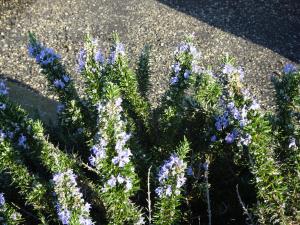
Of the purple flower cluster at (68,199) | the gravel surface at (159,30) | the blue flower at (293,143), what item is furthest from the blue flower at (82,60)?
the gravel surface at (159,30)

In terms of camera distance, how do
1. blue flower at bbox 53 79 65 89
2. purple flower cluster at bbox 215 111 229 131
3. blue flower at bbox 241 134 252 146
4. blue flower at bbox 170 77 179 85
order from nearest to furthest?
blue flower at bbox 241 134 252 146
purple flower cluster at bbox 215 111 229 131
blue flower at bbox 170 77 179 85
blue flower at bbox 53 79 65 89

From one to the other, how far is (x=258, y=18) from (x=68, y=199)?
5.46m

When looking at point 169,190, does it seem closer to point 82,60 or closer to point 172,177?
point 172,177

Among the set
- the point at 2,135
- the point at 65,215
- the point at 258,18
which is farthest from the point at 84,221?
the point at 258,18

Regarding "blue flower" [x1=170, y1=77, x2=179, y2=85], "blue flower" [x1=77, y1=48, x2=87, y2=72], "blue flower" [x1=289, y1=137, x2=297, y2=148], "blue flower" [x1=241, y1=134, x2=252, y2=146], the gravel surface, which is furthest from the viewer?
Answer: the gravel surface

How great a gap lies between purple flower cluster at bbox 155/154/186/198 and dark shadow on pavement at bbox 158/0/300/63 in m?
4.29

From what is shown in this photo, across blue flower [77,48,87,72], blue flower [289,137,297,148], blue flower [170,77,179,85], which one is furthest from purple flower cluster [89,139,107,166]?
blue flower [289,137,297,148]

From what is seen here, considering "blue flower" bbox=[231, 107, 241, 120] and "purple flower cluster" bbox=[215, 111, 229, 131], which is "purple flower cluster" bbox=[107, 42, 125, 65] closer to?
"purple flower cluster" bbox=[215, 111, 229, 131]

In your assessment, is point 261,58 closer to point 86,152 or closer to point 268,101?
point 268,101

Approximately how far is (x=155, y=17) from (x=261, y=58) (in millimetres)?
1766

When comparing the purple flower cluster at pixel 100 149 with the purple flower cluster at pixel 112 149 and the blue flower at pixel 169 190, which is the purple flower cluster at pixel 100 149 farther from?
the blue flower at pixel 169 190

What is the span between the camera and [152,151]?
2869 mm

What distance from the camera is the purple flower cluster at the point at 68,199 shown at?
6.89 ft

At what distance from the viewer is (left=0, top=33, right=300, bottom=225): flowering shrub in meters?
2.12
